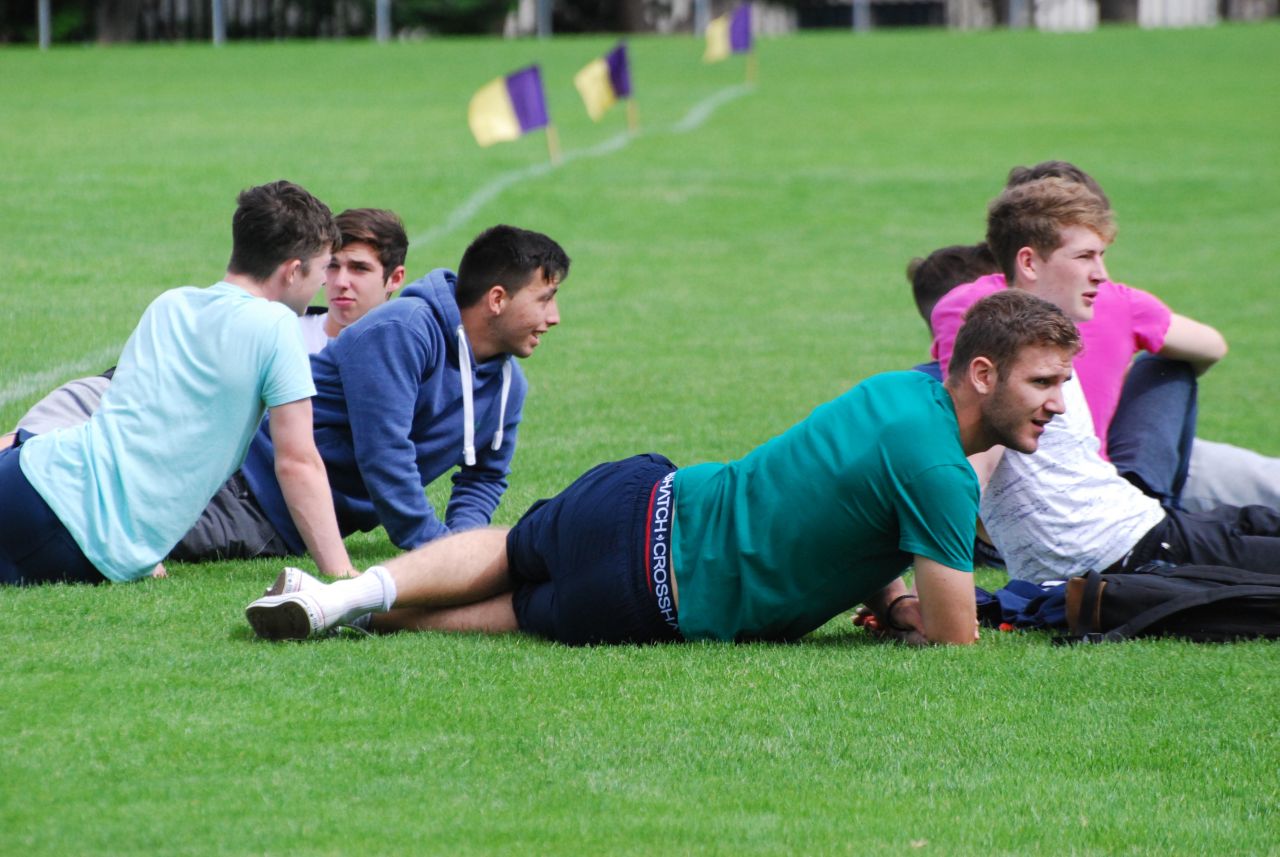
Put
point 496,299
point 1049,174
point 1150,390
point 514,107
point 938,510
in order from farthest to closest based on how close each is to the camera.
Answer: point 514,107
point 1049,174
point 1150,390
point 496,299
point 938,510

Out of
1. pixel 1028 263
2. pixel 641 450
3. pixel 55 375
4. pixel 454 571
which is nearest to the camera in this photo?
pixel 454 571

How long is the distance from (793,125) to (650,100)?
12.1ft

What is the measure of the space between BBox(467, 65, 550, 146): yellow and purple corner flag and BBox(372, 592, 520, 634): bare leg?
12.3 metres

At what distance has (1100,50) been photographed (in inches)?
1551

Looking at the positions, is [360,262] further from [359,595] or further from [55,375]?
[55,375]

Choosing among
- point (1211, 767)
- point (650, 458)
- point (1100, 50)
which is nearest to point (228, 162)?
point (650, 458)

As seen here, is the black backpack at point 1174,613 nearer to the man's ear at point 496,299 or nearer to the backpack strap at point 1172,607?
the backpack strap at point 1172,607

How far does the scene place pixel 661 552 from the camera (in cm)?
559

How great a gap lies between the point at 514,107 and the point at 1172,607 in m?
13.5

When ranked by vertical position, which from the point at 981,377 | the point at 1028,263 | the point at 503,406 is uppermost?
the point at 1028,263

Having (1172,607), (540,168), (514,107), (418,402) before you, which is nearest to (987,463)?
(1172,607)

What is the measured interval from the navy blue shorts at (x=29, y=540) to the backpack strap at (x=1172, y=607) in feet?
11.3

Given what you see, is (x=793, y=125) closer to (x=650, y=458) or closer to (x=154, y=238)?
(x=154, y=238)

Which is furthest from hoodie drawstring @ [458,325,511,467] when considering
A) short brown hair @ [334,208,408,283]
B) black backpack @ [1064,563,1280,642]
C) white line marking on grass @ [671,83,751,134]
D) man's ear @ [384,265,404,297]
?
white line marking on grass @ [671,83,751,134]
